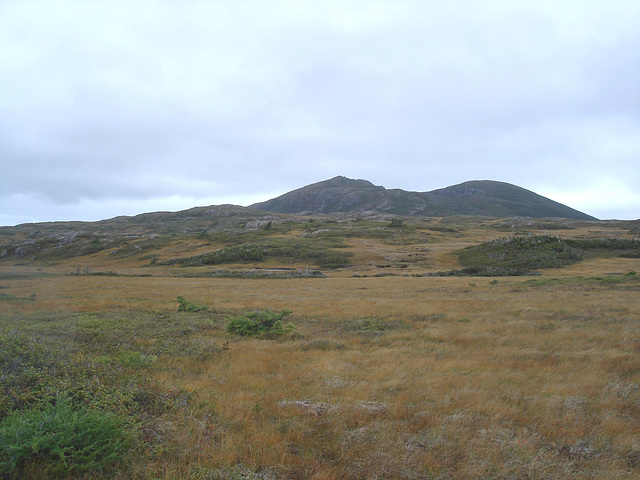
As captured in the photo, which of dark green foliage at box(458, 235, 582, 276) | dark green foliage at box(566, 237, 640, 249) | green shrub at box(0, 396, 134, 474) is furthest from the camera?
dark green foliage at box(566, 237, 640, 249)

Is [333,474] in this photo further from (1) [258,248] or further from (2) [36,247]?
(2) [36,247]

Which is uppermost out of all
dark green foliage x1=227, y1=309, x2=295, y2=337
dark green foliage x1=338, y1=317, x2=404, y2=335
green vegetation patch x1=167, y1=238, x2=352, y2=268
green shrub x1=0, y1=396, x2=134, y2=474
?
green vegetation patch x1=167, y1=238, x2=352, y2=268

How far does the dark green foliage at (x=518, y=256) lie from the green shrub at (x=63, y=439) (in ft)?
156

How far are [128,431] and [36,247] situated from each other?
131 metres

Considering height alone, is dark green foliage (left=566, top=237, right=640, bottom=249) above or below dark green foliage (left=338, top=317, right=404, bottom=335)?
above

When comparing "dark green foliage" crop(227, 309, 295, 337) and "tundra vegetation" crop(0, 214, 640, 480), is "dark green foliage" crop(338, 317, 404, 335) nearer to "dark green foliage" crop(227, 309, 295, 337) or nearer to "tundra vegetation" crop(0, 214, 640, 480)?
"tundra vegetation" crop(0, 214, 640, 480)

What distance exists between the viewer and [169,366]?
337 inches

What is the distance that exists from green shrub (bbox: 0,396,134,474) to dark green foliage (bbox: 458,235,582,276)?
47.6 metres

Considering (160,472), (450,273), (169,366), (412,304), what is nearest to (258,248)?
(450,273)

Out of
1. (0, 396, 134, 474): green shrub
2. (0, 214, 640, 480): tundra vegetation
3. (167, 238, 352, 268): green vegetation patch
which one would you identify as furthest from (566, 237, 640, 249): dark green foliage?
(0, 396, 134, 474): green shrub

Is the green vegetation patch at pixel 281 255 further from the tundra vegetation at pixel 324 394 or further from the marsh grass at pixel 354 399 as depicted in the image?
the marsh grass at pixel 354 399

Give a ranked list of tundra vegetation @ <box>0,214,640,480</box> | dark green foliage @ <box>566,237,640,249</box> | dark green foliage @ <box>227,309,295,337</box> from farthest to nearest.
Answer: dark green foliage @ <box>566,237,640,249</box>, dark green foliage @ <box>227,309,295,337</box>, tundra vegetation @ <box>0,214,640,480</box>

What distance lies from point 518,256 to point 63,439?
185 ft

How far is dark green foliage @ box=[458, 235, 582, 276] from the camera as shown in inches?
1789
